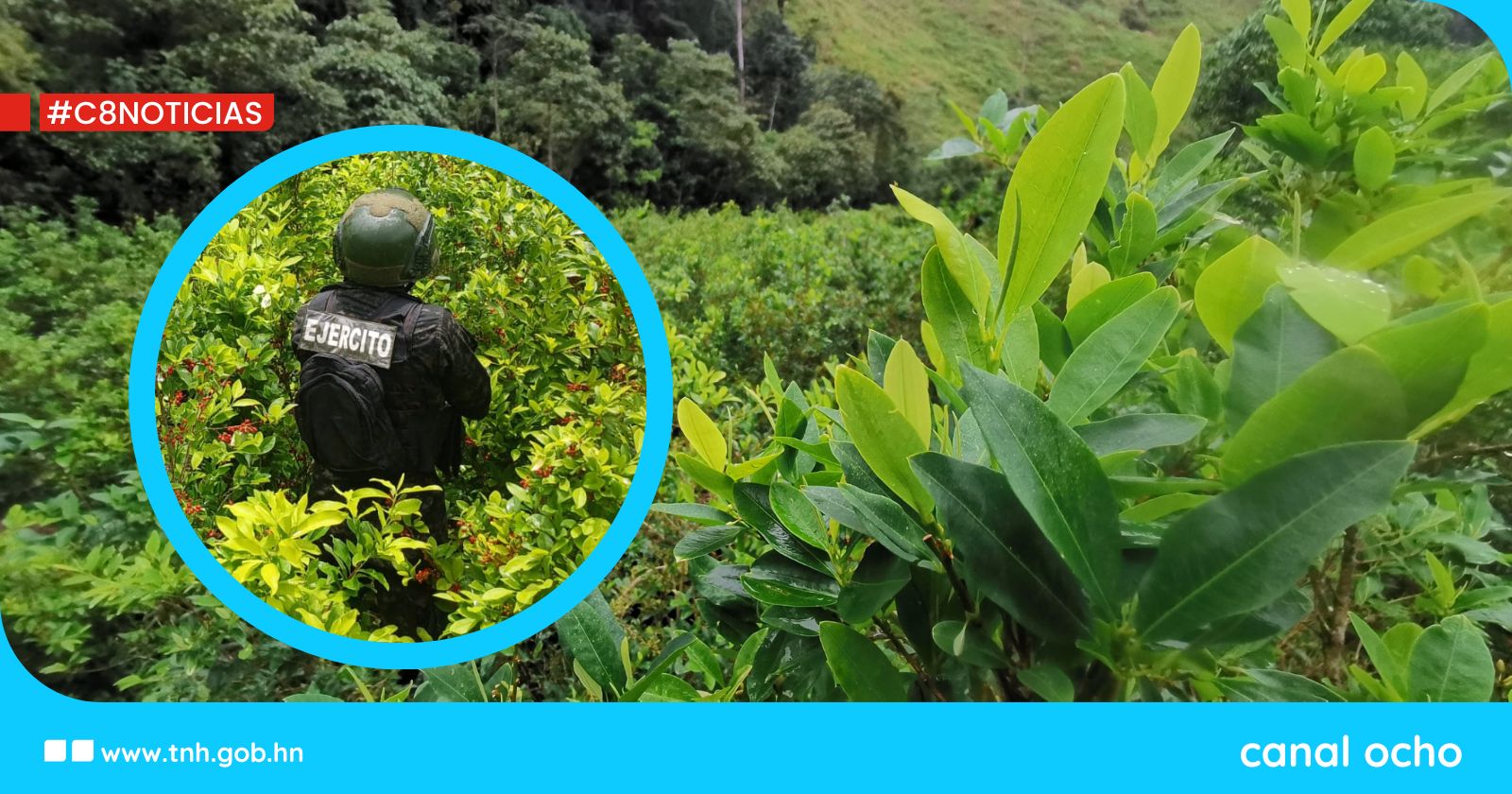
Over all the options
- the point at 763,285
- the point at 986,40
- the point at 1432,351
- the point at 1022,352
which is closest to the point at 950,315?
the point at 1022,352

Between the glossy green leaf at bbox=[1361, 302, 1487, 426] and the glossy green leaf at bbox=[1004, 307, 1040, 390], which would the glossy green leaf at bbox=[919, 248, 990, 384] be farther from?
the glossy green leaf at bbox=[1361, 302, 1487, 426]

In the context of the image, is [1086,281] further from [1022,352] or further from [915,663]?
[915,663]

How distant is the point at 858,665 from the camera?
0.27m

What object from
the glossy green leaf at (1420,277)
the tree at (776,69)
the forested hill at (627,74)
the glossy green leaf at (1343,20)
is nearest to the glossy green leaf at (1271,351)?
the glossy green leaf at (1420,277)

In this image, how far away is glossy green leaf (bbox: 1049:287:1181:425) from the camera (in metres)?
0.25

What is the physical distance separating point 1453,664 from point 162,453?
744 mm

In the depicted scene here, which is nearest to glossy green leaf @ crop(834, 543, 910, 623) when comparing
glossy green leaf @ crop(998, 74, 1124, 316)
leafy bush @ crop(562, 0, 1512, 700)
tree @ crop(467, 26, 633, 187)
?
leafy bush @ crop(562, 0, 1512, 700)

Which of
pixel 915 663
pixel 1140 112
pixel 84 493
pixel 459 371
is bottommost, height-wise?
pixel 84 493

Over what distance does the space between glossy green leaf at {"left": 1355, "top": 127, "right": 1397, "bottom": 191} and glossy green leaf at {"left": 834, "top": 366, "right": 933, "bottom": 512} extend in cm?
31

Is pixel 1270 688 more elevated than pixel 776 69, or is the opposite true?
pixel 776 69

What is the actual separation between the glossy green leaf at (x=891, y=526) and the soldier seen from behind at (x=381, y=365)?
52 cm

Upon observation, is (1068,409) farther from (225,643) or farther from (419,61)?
(225,643)

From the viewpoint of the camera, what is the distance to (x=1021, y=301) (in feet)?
0.81

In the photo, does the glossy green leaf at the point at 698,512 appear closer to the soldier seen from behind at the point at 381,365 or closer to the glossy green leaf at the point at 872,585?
the glossy green leaf at the point at 872,585
